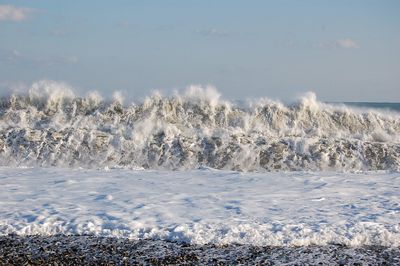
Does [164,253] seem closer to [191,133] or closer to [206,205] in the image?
[206,205]

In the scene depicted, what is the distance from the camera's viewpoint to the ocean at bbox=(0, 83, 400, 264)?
7.46 meters

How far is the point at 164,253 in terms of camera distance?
6512 millimetres

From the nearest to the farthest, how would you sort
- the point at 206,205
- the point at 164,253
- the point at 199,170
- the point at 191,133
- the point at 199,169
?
1. the point at 164,253
2. the point at 206,205
3. the point at 199,170
4. the point at 199,169
5. the point at 191,133

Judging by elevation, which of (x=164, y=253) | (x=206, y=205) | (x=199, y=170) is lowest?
(x=164, y=253)

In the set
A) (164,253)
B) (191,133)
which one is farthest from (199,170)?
(164,253)

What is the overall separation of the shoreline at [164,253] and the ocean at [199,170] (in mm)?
227

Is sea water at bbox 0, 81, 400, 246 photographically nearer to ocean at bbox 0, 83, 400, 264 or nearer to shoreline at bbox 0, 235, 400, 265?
ocean at bbox 0, 83, 400, 264

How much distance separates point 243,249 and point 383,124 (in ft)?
40.0

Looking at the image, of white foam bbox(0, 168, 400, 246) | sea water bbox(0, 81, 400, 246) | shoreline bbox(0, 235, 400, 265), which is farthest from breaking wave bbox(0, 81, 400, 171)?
shoreline bbox(0, 235, 400, 265)

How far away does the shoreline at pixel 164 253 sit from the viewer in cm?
628

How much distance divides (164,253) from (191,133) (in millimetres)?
9463

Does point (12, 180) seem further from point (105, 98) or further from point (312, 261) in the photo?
point (105, 98)

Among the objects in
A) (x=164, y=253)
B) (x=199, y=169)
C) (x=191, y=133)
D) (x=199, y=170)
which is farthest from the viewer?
(x=191, y=133)

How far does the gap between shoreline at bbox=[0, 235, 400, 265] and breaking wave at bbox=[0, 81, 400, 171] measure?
6992mm
